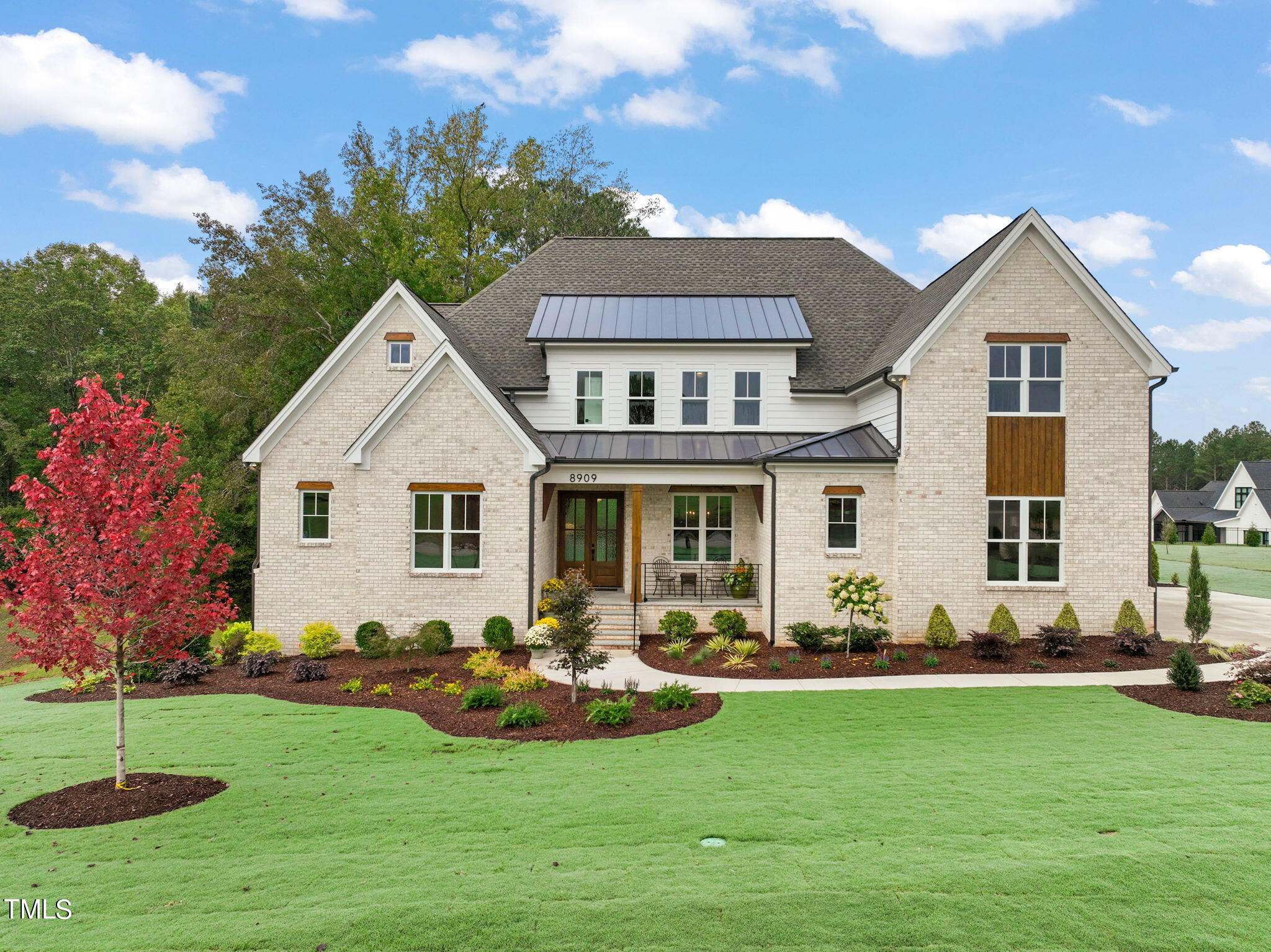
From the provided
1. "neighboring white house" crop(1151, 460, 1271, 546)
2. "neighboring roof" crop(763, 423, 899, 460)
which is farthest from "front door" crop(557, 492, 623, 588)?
"neighboring white house" crop(1151, 460, 1271, 546)

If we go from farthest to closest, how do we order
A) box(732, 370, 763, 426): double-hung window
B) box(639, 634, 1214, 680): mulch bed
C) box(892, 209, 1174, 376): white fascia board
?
box(732, 370, 763, 426): double-hung window → box(892, 209, 1174, 376): white fascia board → box(639, 634, 1214, 680): mulch bed

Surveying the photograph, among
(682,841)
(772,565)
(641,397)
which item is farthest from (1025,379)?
(682,841)

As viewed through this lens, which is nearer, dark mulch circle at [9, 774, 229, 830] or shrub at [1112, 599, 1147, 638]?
dark mulch circle at [9, 774, 229, 830]

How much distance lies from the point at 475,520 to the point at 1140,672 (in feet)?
46.8

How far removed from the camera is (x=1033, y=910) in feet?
18.0

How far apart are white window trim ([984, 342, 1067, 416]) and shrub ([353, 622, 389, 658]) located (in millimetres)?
14877

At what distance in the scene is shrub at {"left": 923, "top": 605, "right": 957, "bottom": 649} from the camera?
1567cm

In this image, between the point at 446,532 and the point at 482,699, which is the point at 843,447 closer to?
the point at 446,532

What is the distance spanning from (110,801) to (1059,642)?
1649cm

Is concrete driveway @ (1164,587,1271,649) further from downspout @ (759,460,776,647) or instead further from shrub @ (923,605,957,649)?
downspout @ (759,460,776,647)

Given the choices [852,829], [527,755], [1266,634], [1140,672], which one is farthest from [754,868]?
[1266,634]

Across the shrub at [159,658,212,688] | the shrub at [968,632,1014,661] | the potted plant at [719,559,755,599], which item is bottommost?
the shrub at [159,658,212,688]

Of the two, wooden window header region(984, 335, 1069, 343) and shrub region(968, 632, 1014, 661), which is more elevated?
wooden window header region(984, 335, 1069, 343)

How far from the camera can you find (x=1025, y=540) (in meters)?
16.2
